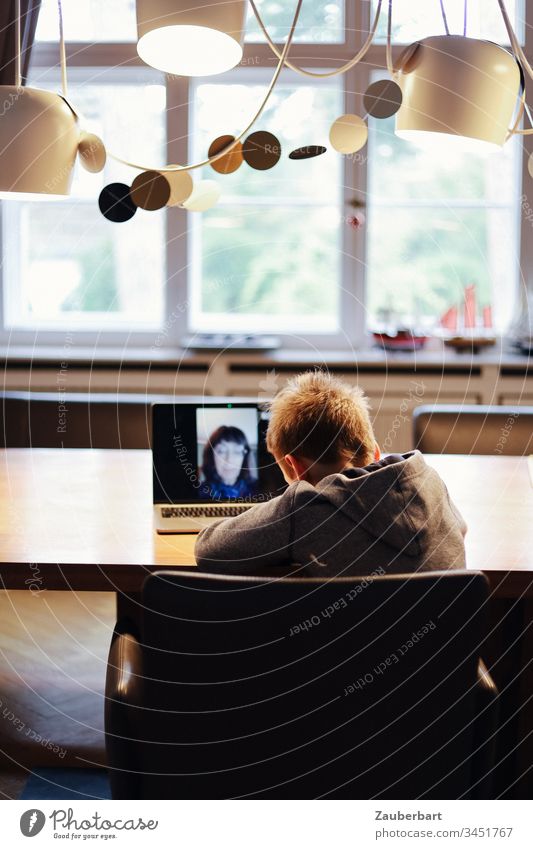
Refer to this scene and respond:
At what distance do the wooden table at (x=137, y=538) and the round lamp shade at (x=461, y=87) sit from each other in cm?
78

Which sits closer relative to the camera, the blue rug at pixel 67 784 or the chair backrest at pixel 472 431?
the blue rug at pixel 67 784

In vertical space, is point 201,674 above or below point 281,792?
above

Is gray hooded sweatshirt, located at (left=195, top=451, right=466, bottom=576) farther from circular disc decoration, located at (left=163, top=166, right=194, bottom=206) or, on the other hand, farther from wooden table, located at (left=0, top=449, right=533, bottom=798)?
circular disc decoration, located at (left=163, top=166, right=194, bottom=206)

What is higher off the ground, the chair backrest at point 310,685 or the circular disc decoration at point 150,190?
the circular disc decoration at point 150,190

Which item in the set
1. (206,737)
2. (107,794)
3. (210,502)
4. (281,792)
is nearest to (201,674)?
(206,737)

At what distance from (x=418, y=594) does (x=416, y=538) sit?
0.71 feet

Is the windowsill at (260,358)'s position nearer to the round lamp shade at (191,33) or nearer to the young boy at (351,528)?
the round lamp shade at (191,33)

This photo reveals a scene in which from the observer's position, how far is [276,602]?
3.32ft

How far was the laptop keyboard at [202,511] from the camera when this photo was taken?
1819 millimetres

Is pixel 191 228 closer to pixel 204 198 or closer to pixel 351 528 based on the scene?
pixel 204 198

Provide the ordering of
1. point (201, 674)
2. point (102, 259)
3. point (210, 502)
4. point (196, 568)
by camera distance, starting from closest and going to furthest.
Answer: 1. point (201, 674)
2. point (196, 568)
3. point (210, 502)
4. point (102, 259)

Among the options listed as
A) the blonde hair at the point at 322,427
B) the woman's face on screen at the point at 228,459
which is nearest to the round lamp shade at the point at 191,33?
the blonde hair at the point at 322,427
